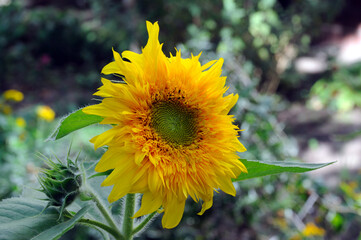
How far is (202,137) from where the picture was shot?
792 mm

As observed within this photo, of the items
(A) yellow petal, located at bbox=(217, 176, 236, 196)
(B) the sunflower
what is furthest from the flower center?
(A) yellow petal, located at bbox=(217, 176, 236, 196)

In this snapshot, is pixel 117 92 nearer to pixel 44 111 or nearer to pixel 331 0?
pixel 44 111

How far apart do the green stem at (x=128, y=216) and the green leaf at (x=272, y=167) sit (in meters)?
0.24

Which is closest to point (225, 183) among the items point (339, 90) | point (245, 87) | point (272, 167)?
point (272, 167)

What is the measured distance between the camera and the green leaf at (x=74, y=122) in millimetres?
708

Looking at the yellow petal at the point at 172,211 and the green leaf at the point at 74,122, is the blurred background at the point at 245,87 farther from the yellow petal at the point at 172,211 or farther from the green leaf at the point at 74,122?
the yellow petal at the point at 172,211

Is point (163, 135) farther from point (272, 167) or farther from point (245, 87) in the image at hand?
point (245, 87)

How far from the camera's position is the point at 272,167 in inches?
29.6

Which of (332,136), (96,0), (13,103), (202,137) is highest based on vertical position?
(96,0)

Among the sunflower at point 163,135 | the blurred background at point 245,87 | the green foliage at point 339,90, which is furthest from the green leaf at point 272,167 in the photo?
the green foliage at point 339,90

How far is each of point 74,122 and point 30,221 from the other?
207 mm

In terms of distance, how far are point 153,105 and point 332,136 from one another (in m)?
4.29

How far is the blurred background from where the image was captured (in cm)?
260

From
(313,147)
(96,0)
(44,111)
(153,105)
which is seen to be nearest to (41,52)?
(96,0)
